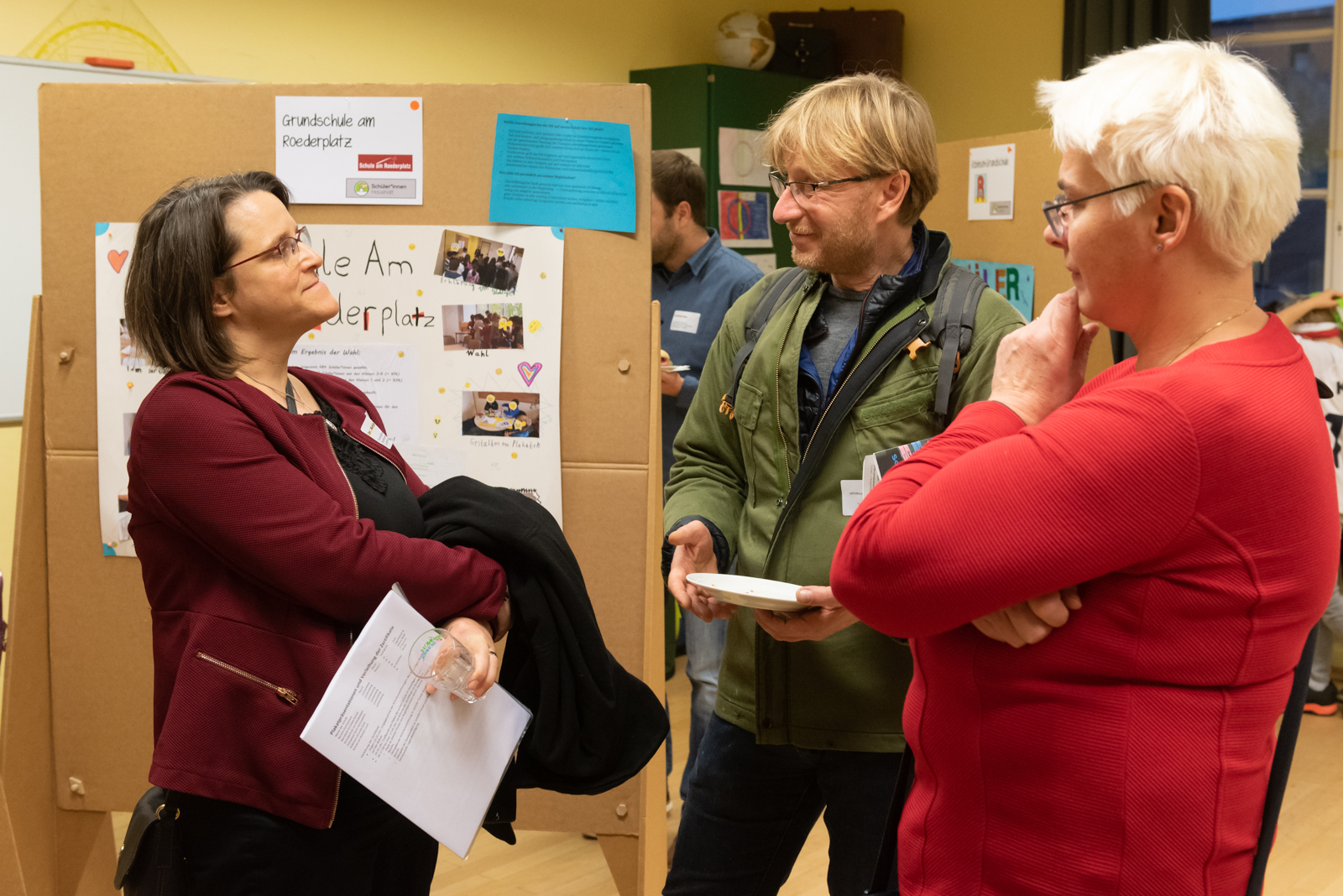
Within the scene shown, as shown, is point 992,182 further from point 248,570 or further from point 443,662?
point 248,570

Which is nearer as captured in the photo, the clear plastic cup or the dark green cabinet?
the clear plastic cup

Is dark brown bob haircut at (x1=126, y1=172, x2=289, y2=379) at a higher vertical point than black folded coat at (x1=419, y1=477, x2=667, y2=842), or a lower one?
higher

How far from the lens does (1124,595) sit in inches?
35.1

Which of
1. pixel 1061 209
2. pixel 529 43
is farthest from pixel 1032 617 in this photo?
pixel 529 43

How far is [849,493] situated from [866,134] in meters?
0.53

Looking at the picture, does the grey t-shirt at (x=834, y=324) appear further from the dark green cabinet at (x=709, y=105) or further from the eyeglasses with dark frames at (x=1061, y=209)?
the dark green cabinet at (x=709, y=105)

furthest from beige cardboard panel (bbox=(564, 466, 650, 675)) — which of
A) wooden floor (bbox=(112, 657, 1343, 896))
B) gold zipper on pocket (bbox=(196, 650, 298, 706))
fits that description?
wooden floor (bbox=(112, 657, 1343, 896))

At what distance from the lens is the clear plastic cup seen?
1.33m

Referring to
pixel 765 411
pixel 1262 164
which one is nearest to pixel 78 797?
pixel 765 411

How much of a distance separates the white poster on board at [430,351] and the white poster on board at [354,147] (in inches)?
2.8

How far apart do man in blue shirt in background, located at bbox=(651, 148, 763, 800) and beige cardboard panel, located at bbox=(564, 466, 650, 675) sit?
1.10 meters

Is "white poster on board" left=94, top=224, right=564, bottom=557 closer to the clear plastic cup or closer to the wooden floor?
the clear plastic cup

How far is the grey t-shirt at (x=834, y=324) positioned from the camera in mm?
1636

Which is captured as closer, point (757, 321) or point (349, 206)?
point (757, 321)
